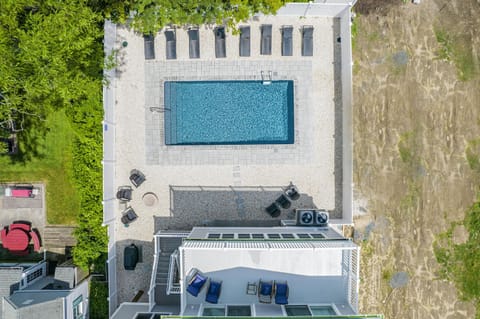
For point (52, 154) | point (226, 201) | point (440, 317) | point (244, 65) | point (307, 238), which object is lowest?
point (440, 317)

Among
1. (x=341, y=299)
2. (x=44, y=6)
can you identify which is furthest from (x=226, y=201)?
(x=44, y=6)

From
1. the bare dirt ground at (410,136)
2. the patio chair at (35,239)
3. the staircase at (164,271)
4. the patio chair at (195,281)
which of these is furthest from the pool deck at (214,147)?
the patio chair at (195,281)

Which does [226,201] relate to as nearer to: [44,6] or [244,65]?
[244,65]

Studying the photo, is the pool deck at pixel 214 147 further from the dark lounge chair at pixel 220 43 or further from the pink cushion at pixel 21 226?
the pink cushion at pixel 21 226

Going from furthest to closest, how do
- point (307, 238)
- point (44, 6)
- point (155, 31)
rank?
point (155, 31)
point (307, 238)
point (44, 6)

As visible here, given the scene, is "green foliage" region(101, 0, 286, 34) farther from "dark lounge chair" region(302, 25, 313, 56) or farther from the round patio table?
the round patio table

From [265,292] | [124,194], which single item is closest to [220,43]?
[124,194]
